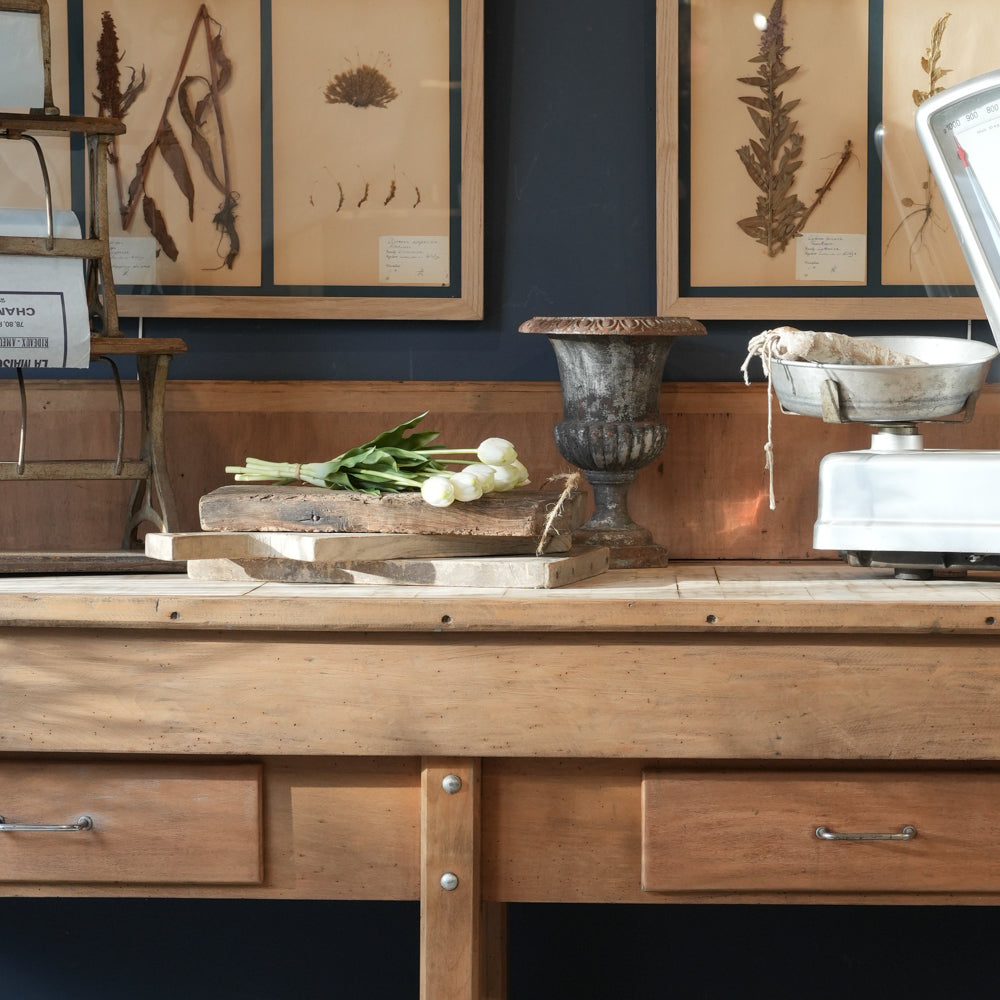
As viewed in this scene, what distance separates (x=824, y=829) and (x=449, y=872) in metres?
0.37

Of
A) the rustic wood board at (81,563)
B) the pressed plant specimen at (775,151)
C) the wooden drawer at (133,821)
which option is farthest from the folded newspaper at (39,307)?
the pressed plant specimen at (775,151)

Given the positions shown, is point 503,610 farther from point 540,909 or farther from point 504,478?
point 540,909

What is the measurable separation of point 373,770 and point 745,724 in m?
0.37

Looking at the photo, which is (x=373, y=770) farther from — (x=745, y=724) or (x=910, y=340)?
(x=910, y=340)

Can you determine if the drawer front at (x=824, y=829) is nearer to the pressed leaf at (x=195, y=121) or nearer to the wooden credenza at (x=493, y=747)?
the wooden credenza at (x=493, y=747)

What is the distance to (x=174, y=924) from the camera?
1.76 meters

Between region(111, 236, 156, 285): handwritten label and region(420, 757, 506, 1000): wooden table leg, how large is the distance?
0.87 meters

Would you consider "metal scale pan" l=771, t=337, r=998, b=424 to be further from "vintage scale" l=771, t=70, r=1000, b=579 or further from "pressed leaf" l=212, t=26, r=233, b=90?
"pressed leaf" l=212, t=26, r=233, b=90

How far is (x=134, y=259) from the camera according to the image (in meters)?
1.63

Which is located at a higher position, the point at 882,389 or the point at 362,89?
the point at 362,89

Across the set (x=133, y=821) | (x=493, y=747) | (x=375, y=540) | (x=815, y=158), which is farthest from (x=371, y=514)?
(x=815, y=158)

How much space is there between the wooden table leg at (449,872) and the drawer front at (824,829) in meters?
0.17

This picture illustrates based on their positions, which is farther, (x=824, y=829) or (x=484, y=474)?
(x=484, y=474)

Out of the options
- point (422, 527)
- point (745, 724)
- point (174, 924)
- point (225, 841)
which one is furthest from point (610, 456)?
point (174, 924)
